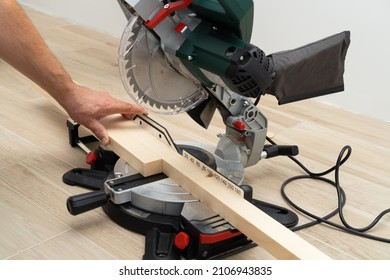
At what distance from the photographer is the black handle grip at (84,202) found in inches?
46.2

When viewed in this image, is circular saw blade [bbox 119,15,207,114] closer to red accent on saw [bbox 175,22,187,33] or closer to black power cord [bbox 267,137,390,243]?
red accent on saw [bbox 175,22,187,33]

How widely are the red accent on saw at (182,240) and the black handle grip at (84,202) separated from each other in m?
0.19

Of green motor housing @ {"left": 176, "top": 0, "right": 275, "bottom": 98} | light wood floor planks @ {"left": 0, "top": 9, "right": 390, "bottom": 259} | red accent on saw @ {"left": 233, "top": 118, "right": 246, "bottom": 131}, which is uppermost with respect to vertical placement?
green motor housing @ {"left": 176, "top": 0, "right": 275, "bottom": 98}

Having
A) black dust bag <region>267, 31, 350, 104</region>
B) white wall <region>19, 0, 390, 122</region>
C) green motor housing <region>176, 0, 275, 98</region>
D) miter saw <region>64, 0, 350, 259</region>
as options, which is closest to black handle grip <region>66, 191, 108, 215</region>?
miter saw <region>64, 0, 350, 259</region>

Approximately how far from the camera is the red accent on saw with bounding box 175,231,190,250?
113cm

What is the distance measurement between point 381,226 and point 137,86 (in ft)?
2.14

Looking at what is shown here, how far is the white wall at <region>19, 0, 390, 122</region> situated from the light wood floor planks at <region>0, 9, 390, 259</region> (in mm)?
75

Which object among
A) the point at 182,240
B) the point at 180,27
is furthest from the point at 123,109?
the point at 182,240

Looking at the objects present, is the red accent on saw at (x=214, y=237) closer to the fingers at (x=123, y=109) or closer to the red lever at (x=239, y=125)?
the red lever at (x=239, y=125)

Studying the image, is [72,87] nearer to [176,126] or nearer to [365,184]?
[176,126]

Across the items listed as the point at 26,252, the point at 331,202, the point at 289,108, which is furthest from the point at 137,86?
the point at 289,108

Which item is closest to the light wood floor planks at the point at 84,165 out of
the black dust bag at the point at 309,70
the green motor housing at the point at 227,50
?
the black dust bag at the point at 309,70

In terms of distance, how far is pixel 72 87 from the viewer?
133 cm

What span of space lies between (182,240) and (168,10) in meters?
0.46
